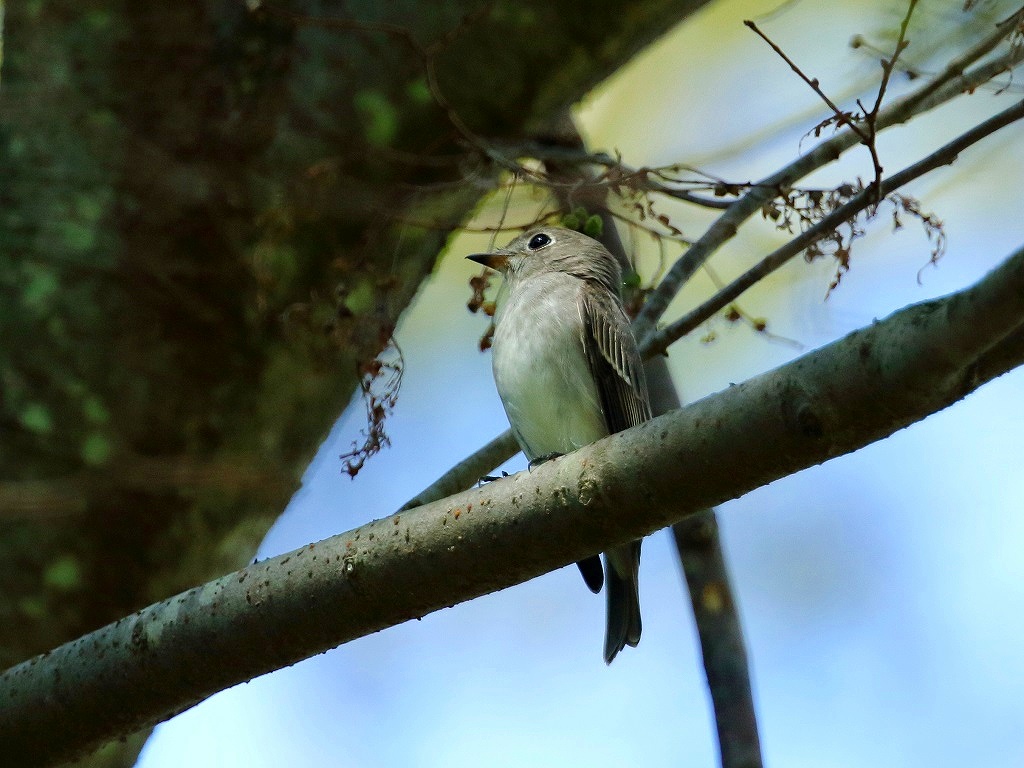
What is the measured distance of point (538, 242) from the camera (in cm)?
604

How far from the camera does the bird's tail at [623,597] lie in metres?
4.76

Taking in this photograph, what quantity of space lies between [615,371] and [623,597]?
93cm

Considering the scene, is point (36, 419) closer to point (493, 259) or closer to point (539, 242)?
point (493, 259)

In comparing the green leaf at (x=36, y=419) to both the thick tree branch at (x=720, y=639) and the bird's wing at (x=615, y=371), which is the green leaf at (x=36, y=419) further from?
the thick tree branch at (x=720, y=639)

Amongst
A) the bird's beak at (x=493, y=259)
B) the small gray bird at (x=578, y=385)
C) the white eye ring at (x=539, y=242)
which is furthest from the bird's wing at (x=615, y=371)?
the white eye ring at (x=539, y=242)

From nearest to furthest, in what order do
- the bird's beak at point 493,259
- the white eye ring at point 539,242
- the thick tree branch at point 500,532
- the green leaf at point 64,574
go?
the thick tree branch at point 500,532 < the green leaf at point 64,574 < the bird's beak at point 493,259 < the white eye ring at point 539,242

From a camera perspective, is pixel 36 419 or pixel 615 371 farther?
pixel 615 371

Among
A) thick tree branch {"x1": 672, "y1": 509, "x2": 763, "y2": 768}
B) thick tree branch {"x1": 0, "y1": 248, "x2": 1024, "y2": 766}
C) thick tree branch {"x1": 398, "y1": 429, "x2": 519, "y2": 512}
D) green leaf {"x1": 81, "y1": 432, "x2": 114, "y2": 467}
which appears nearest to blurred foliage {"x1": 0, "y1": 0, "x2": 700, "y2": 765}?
green leaf {"x1": 81, "y1": 432, "x2": 114, "y2": 467}

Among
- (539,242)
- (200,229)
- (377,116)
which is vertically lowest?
(200,229)

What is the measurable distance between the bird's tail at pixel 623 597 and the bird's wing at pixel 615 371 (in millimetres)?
531

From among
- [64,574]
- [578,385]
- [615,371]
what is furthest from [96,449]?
[615,371]

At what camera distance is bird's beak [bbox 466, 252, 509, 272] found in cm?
566

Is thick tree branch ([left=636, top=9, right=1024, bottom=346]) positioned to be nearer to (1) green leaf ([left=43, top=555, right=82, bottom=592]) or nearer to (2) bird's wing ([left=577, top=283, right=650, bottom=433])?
(2) bird's wing ([left=577, top=283, right=650, bottom=433])

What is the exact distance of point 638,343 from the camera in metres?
4.36
